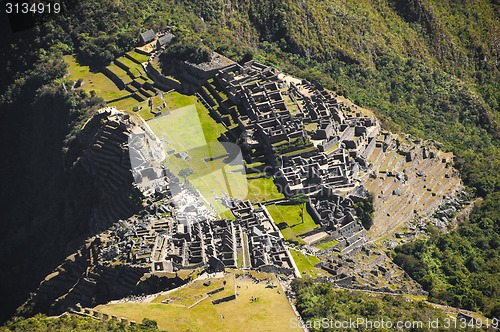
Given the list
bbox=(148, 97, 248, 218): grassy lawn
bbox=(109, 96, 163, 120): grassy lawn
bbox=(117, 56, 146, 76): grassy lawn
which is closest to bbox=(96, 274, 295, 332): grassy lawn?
bbox=(148, 97, 248, 218): grassy lawn

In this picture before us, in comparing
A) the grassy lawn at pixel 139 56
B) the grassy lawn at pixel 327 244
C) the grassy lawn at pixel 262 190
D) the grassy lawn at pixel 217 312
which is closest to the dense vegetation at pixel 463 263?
the grassy lawn at pixel 327 244

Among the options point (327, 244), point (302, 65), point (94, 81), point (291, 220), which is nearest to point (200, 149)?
point (291, 220)

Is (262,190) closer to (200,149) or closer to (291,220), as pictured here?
(291,220)

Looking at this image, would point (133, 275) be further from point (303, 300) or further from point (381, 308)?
point (381, 308)

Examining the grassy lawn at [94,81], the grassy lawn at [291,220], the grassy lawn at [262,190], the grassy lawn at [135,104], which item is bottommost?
the grassy lawn at [291,220]

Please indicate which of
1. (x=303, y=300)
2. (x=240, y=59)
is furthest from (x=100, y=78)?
(x=303, y=300)

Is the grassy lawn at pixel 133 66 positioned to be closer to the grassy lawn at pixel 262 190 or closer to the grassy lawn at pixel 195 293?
the grassy lawn at pixel 262 190

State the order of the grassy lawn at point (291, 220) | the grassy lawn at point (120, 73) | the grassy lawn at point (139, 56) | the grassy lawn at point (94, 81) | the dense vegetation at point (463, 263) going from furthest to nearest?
the grassy lawn at point (139, 56) → the grassy lawn at point (120, 73) → the grassy lawn at point (94, 81) → the grassy lawn at point (291, 220) → the dense vegetation at point (463, 263)
